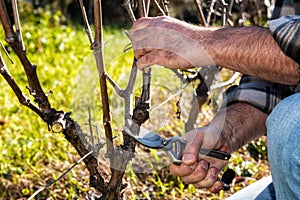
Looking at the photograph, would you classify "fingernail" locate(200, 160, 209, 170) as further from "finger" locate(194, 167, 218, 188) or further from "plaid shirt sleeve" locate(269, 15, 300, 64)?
"plaid shirt sleeve" locate(269, 15, 300, 64)

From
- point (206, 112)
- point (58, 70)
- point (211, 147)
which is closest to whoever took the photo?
point (211, 147)

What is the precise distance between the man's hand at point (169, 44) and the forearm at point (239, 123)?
0.96ft

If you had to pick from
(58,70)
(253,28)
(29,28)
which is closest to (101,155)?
(253,28)

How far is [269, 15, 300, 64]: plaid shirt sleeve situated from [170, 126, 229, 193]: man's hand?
1.00ft

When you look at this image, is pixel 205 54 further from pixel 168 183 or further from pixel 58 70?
pixel 58 70

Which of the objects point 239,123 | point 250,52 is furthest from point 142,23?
point 239,123

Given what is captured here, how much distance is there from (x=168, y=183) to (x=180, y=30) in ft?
3.30

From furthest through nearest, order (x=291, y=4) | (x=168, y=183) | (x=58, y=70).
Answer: (x=58, y=70)
(x=168, y=183)
(x=291, y=4)

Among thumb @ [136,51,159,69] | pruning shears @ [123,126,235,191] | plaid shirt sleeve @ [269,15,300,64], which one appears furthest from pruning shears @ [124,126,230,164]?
plaid shirt sleeve @ [269,15,300,64]

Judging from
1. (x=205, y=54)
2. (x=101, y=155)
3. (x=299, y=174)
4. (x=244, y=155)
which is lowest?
(x=244, y=155)

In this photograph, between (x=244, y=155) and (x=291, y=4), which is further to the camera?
(x=244, y=155)

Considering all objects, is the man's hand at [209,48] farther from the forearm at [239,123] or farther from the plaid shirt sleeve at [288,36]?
the forearm at [239,123]

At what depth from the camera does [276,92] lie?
178cm

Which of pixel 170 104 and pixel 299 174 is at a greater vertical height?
pixel 299 174
